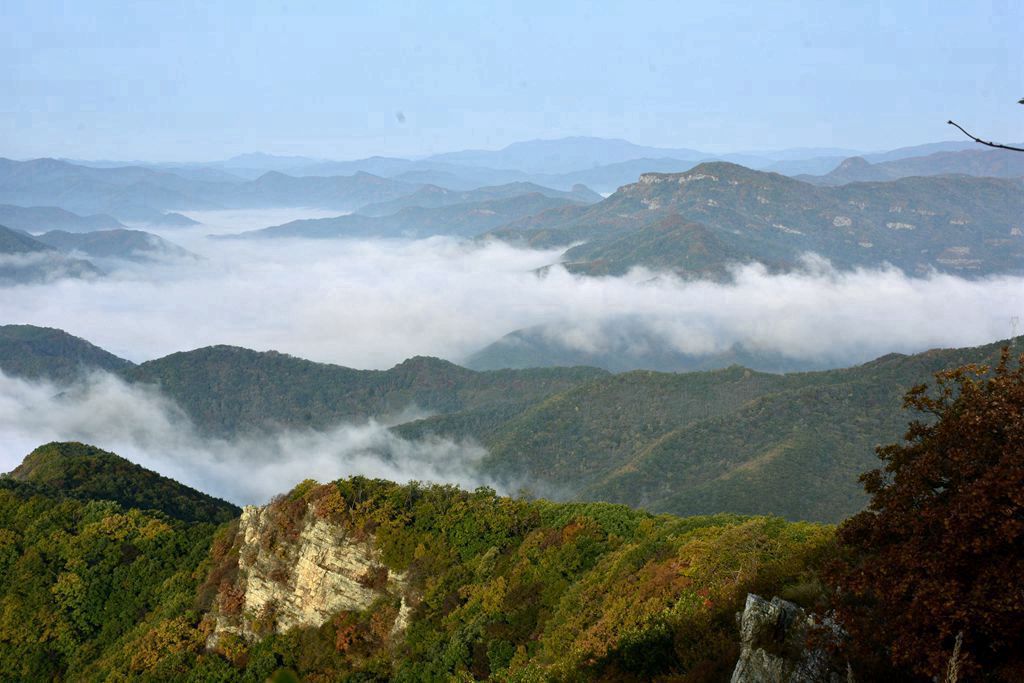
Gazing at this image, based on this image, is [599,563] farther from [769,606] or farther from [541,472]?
[541,472]

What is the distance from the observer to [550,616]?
4175 centimetres

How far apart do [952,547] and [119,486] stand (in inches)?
3193

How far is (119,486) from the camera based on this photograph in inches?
3204

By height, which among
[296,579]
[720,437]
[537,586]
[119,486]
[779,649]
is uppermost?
[779,649]

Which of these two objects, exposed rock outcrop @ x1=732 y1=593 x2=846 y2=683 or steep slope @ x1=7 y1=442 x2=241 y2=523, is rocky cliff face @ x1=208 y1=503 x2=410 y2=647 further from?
exposed rock outcrop @ x1=732 y1=593 x2=846 y2=683

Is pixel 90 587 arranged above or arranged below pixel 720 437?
above

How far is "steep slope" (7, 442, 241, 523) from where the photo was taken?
7838 centimetres

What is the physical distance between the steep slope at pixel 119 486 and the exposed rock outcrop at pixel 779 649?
66956 millimetres

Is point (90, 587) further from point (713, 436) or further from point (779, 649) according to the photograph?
point (713, 436)

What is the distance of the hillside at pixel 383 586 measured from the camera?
32531 millimetres

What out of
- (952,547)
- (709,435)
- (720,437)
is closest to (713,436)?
(709,435)

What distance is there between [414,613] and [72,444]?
232 feet

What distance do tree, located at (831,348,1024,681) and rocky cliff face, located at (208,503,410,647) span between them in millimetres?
33795

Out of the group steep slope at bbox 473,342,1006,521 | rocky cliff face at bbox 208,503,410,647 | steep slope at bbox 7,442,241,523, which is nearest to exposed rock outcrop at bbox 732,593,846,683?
rocky cliff face at bbox 208,503,410,647
